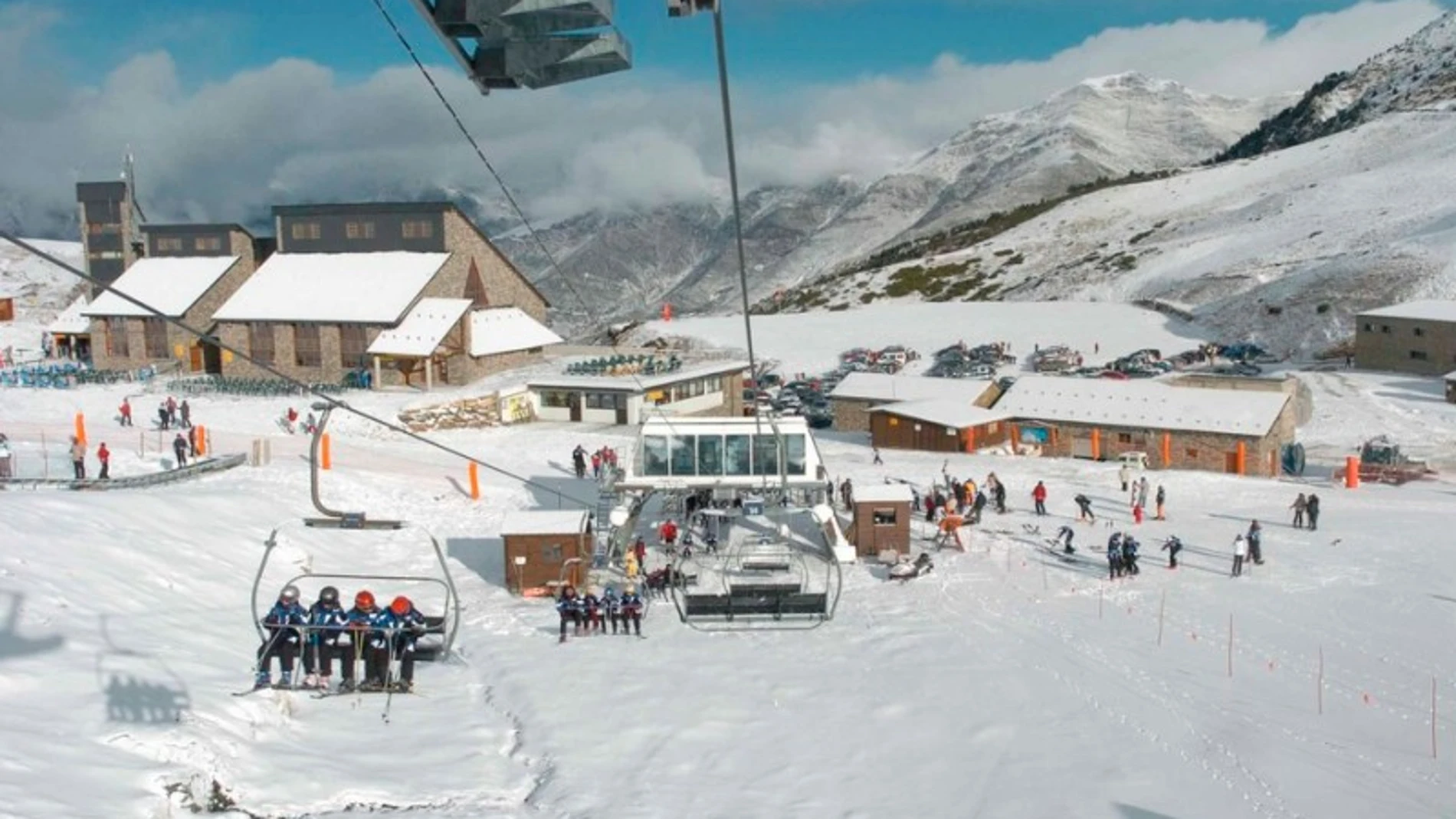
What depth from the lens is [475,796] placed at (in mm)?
14664

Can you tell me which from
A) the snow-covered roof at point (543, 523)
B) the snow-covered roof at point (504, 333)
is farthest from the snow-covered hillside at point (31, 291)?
the snow-covered roof at point (543, 523)

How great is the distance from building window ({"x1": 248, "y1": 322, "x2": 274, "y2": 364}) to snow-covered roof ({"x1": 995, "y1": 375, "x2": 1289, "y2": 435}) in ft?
104

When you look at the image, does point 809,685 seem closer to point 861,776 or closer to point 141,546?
point 861,776

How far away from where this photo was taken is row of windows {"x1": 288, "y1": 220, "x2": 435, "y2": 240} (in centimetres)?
5893

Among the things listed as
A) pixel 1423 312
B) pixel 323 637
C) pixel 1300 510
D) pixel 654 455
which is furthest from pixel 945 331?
pixel 323 637

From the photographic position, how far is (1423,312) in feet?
193

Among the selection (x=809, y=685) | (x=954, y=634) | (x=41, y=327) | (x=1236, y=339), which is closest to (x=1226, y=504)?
(x=954, y=634)

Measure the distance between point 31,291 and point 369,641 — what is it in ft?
297

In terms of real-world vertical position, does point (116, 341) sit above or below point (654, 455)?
above

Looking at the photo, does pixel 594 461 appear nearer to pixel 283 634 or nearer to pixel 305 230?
pixel 283 634

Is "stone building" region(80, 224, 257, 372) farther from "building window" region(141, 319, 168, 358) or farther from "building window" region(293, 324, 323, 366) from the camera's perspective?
"building window" region(293, 324, 323, 366)

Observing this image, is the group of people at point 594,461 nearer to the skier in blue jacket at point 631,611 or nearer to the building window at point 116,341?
the skier in blue jacket at point 631,611

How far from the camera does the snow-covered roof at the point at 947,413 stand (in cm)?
4319

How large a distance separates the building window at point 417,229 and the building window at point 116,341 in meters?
14.2
